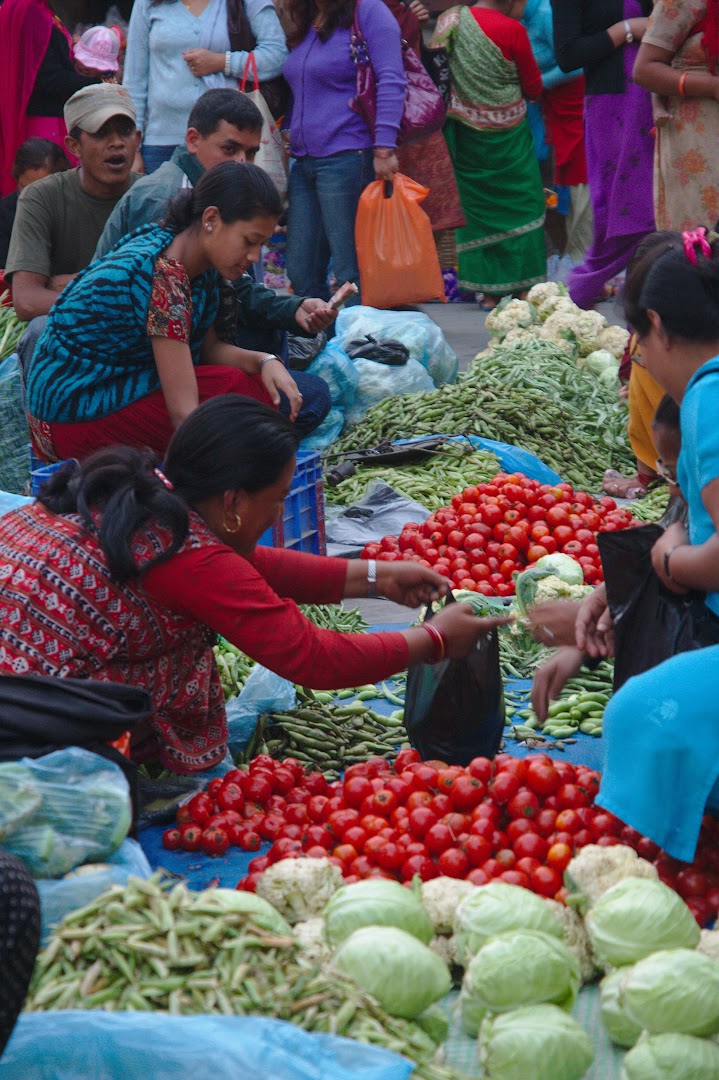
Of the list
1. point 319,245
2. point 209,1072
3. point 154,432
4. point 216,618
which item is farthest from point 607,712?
point 319,245

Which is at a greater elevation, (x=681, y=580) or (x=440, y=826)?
(x=681, y=580)

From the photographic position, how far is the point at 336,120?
24.1 ft

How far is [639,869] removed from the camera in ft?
8.32

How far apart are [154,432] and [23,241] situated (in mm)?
1251

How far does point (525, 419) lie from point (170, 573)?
377cm

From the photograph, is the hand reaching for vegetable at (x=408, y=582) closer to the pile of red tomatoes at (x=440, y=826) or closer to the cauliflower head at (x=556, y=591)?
the pile of red tomatoes at (x=440, y=826)

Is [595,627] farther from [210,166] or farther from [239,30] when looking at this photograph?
[239,30]

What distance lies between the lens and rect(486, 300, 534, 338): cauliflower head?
8.02m

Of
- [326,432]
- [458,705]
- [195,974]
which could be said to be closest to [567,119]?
[326,432]

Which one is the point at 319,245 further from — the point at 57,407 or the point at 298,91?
the point at 57,407

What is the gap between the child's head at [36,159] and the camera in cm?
675

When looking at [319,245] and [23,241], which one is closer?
[23,241]

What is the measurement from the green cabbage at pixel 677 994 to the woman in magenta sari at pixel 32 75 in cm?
656

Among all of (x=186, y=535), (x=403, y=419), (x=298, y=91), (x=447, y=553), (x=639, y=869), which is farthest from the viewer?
(x=298, y=91)
